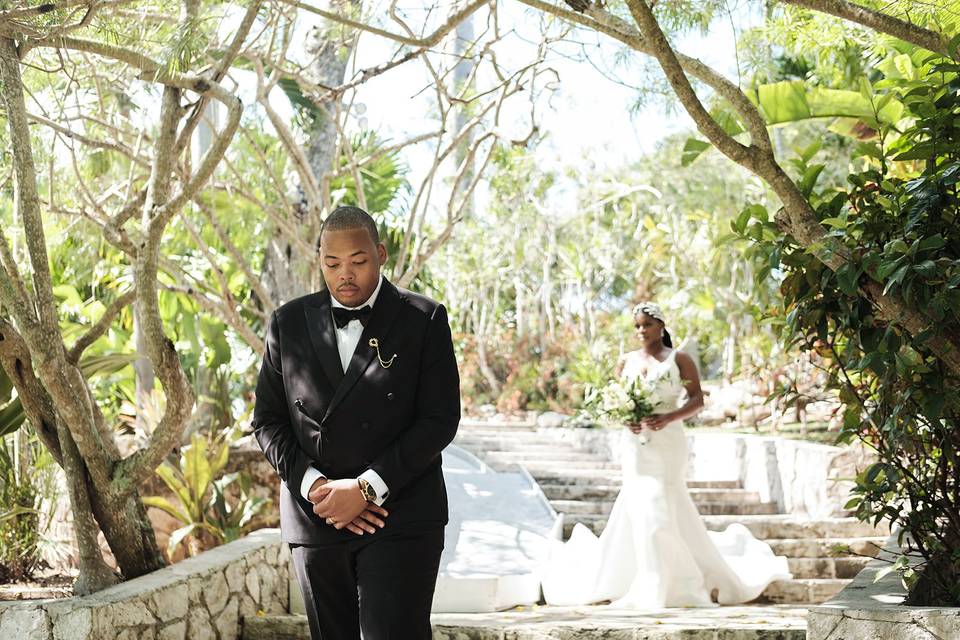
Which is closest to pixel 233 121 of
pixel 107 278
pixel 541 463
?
pixel 541 463

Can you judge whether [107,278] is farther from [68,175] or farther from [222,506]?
[222,506]

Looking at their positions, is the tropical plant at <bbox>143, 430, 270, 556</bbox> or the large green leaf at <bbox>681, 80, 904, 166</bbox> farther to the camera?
the tropical plant at <bbox>143, 430, 270, 556</bbox>

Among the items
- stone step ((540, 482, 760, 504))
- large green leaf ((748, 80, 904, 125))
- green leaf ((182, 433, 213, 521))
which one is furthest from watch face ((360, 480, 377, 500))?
stone step ((540, 482, 760, 504))

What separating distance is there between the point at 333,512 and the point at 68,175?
860cm

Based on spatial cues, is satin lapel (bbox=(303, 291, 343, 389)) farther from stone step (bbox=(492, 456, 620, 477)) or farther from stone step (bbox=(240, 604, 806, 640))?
stone step (bbox=(492, 456, 620, 477))

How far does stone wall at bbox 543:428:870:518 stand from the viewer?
10.0 metres

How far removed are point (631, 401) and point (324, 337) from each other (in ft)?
15.2

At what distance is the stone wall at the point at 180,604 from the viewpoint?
182 inches

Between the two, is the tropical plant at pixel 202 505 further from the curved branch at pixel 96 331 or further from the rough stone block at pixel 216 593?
the curved branch at pixel 96 331

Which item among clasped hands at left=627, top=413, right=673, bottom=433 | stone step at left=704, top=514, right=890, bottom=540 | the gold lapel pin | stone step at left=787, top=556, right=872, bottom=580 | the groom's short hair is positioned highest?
the groom's short hair

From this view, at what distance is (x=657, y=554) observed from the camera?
7.78 m

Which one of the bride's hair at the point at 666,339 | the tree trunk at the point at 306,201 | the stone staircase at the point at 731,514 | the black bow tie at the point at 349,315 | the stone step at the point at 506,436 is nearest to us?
the black bow tie at the point at 349,315

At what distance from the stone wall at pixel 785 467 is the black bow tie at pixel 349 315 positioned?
5834mm

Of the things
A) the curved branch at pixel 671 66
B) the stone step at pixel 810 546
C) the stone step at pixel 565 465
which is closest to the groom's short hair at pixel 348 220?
the curved branch at pixel 671 66
